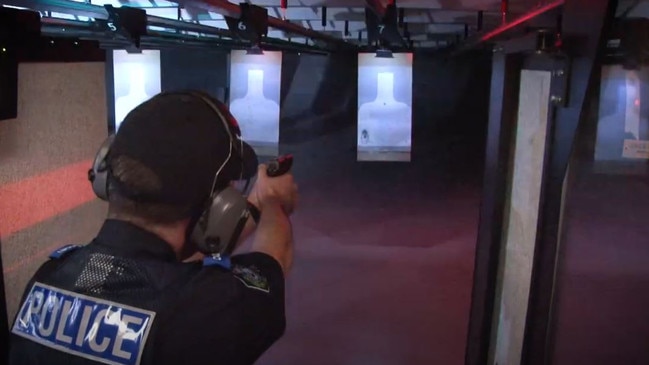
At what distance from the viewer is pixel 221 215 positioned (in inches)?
47.4

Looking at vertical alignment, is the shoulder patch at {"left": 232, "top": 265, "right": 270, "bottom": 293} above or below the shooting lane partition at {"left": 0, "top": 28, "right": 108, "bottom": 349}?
below

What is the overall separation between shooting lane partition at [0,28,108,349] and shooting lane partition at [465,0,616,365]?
1109 mm

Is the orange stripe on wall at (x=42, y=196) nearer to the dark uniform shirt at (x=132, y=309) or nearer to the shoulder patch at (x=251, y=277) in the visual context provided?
the dark uniform shirt at (x=132, y=309)

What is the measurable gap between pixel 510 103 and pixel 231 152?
965mm

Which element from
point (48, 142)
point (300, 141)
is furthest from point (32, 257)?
point (300, 141)

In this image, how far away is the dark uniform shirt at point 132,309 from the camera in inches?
41.8

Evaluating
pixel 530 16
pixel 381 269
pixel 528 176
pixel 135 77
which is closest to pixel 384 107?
pixel 381 269

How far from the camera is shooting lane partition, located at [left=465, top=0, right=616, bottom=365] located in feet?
4.05

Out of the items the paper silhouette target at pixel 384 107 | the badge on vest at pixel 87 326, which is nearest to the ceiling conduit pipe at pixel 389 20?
the badge on vest at pixel 87 326

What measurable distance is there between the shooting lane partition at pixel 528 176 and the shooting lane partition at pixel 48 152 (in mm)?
1109

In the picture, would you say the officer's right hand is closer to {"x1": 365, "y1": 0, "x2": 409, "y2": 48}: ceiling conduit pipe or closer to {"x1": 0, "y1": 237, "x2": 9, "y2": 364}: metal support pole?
{"x1": 0, "y1": 237, "x2": 9, "y2": 364}: metal support pole

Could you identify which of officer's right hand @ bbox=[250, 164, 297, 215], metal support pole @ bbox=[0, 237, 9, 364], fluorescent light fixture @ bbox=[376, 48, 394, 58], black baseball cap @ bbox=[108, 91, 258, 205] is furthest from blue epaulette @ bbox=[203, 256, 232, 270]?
fluorescent light fixture @ bbox=[376, 48, 394, 58]

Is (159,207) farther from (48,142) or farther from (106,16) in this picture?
(106,16)

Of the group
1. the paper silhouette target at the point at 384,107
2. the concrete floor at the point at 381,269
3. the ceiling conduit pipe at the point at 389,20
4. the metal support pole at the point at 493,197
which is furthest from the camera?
the paper silhouette target at the point at 384,107
